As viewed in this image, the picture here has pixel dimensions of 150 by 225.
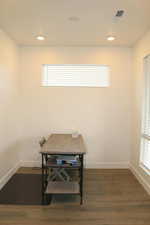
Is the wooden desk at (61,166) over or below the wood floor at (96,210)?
over

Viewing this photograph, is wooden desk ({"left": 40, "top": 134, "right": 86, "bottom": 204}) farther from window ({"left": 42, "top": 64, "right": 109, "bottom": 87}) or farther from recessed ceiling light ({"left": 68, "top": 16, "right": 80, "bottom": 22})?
recessed ceiling light ({"left": 68, "top": 16, "right": 80, "bottom": 22})

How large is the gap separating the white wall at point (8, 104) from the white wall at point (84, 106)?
281mm

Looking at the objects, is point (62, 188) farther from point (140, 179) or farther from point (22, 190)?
point (140, 179)

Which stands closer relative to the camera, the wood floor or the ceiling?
the ceiling

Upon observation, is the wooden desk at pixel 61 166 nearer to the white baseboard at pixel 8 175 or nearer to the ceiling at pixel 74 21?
the white baseboard at pixel 8 175

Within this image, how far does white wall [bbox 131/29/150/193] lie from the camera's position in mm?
3277

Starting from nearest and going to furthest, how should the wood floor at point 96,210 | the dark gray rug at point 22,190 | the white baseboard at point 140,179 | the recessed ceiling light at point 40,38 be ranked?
the wood floor at point 96,210
the dark gray rug at point 22,190
the white baseboard at point 140,179
the recessed ceiling light at point 40,38

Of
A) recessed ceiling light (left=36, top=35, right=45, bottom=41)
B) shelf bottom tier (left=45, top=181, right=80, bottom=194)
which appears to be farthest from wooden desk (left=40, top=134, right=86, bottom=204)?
recessed ceiling light (left=36, top=35, right=45, bottom=41)

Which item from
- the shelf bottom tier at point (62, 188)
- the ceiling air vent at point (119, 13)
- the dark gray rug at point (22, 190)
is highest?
the ceiling air vent at point (119, 13)

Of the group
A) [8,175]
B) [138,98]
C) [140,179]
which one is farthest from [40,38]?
[140,179]

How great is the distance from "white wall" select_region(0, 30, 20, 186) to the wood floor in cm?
97

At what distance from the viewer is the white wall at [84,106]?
4.09 meters

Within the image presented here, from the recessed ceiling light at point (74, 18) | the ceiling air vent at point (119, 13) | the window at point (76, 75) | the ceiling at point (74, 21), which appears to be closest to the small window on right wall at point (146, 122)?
the ceiling at point (74, 21)

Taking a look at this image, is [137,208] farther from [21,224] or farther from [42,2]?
[42,2]
